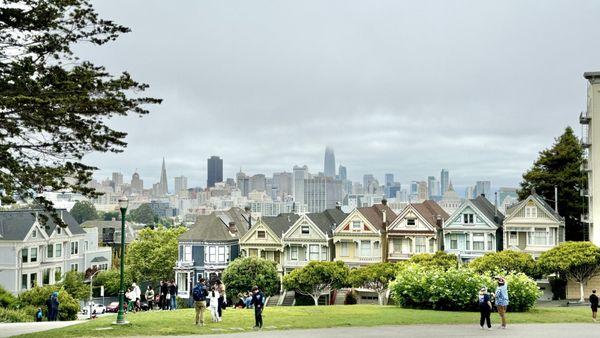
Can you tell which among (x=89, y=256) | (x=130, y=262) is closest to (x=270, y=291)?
(x=130, y=262)

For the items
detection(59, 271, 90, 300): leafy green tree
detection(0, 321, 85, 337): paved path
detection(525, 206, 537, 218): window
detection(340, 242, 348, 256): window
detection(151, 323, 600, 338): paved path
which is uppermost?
detection(525, 206, 537, 218): window

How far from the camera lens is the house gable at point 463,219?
65875 millimetres

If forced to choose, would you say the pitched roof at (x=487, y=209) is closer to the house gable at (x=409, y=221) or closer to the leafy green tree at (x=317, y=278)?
the house gable at (x=409, y=221)

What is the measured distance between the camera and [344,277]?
61781mm

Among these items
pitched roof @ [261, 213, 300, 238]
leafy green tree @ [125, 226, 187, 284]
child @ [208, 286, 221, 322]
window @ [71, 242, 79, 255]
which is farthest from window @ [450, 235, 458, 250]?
window @ [71, 242, 79, 255]

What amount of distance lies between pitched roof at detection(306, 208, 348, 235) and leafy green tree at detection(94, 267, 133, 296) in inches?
1059

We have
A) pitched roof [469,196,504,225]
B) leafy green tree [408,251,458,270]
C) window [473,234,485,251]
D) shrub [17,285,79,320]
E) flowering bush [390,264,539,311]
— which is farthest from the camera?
pitched roof [469,196,504,225]

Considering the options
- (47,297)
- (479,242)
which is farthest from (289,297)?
(47,297)

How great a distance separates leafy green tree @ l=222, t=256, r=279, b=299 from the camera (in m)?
64.6

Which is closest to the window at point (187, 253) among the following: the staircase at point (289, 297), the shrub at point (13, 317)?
the staircase at point (289, 297)

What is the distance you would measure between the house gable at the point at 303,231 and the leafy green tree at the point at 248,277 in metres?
5.82

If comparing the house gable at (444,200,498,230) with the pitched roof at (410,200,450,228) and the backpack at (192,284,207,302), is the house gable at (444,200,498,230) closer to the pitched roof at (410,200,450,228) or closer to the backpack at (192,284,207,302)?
the pitched roof at (410,200,450,228)

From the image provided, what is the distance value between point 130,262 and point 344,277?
35966mm

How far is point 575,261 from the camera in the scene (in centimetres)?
5394
